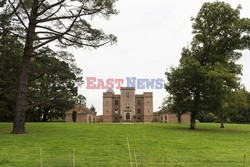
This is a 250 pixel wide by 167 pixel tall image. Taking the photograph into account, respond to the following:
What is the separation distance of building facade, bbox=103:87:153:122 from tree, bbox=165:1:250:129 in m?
39.0

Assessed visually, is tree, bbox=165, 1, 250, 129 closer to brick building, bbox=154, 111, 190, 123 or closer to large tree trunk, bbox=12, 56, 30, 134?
large tree trunk, bbox=12, 56, 30, 134

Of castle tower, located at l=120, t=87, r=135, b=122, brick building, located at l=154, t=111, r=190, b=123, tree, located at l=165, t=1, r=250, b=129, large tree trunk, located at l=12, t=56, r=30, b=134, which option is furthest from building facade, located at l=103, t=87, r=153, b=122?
large tree trunk, located at l=12, t=56, r=30, b=134

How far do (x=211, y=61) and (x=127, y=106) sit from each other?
1612 inches

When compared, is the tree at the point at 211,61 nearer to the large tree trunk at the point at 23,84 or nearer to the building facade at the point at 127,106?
the large tree trunk at the point at 23,84

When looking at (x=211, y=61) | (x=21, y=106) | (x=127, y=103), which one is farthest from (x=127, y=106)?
(x=21, y=106)

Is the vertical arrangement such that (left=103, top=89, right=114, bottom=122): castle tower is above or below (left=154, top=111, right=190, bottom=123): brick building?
above

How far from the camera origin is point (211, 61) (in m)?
27.7

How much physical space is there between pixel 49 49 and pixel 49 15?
233cm

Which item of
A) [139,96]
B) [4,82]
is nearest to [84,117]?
[139,96]

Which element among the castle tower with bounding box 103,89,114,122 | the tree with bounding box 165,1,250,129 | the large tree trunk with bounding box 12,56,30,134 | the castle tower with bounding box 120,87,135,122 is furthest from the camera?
the castle tower with bounding box 103,89,114,122

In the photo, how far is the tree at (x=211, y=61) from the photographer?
82.9 ft

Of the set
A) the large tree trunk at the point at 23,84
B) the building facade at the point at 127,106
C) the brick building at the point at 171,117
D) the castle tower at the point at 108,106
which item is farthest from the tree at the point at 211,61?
the castle tower at the point at 108,106

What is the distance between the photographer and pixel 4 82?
22.7m

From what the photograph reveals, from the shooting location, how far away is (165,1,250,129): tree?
82.9ft
